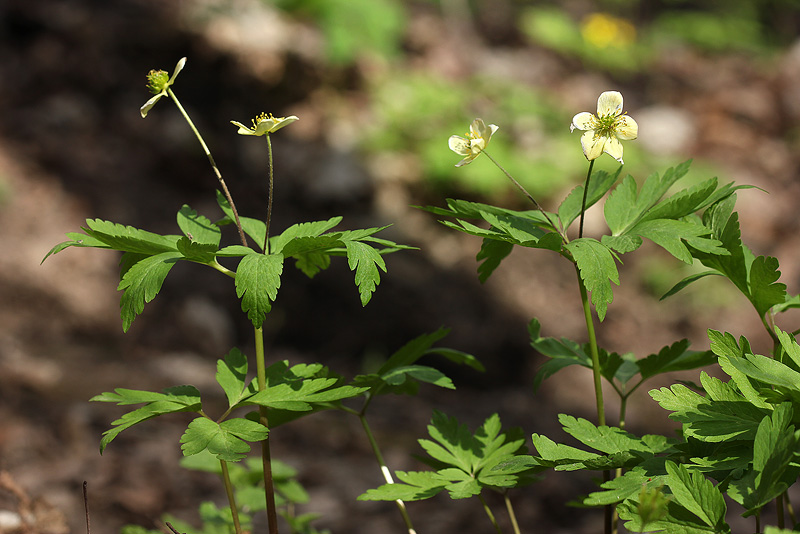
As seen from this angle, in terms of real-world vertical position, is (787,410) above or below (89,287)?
above

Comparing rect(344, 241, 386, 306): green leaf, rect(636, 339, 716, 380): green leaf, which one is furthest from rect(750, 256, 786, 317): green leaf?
rect(344, 241, 386, 306): green leaf

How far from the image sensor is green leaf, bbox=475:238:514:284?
117 centimetres

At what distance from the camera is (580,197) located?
4.14 feet

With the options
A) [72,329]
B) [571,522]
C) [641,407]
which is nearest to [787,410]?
[571,522]

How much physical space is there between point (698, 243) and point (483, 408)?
2.65 m

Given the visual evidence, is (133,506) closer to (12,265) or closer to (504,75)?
(12,265)

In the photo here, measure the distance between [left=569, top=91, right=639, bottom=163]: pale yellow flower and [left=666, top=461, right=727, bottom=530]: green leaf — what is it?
0.51 metres

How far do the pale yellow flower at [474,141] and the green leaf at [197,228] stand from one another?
47cm

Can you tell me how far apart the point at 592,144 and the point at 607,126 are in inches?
2.1

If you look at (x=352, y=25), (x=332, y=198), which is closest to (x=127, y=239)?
(x=332, y=198)

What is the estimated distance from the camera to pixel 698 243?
106 cm

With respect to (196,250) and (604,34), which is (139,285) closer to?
(196,250)

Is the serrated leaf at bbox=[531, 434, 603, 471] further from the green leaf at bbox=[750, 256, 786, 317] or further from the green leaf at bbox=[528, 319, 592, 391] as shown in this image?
the green leaf at bbox=[750, 256, 786, 317]

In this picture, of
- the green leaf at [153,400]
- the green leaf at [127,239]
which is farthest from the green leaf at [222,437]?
the green leaf at [127,239]
